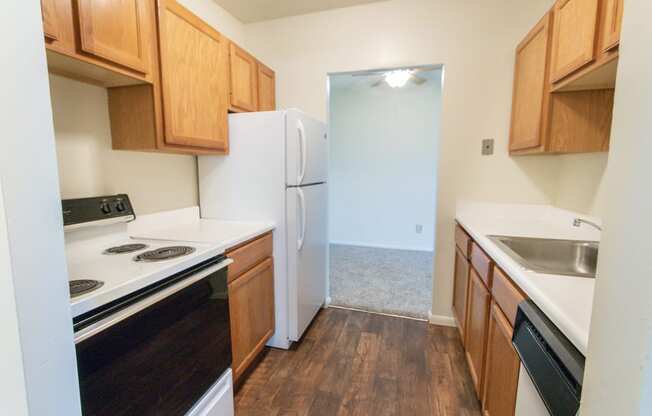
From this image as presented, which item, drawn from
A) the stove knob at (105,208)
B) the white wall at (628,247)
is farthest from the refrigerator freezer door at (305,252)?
the white wall at (628,247)

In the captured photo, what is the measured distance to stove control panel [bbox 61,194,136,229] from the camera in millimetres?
1313

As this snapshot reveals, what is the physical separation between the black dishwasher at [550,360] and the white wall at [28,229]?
108cm

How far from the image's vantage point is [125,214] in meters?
1.57

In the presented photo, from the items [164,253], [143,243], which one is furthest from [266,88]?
[164,253]

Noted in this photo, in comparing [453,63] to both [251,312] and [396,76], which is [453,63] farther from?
[251,312]

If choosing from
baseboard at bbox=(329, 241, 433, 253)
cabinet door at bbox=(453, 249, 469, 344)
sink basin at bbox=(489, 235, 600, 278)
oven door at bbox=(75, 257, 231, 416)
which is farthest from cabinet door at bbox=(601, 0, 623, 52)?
baseboard at bbox=(329, 241, 433, 253)

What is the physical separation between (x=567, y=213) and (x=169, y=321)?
7.72ft

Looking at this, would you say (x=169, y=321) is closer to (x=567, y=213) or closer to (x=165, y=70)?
(x=165, y=70)

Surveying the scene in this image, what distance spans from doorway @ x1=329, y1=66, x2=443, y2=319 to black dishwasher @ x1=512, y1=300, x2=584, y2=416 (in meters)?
2.75

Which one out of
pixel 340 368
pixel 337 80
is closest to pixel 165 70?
pixel 340 368

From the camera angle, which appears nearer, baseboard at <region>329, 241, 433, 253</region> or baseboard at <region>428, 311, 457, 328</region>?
baseboard at <region>428, 311, 457, 328</region>

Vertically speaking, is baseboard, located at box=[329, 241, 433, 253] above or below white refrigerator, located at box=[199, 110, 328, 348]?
below

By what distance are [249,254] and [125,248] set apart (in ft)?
1.95

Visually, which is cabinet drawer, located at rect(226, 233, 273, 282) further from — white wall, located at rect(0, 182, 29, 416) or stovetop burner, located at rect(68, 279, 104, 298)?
white wall, located at rect(0, 182, 29, 416)
